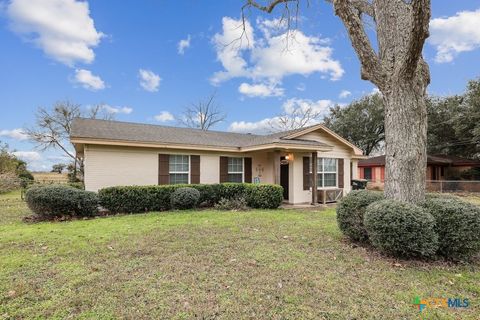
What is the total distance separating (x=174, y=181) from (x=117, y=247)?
620cm

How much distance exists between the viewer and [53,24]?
974cm

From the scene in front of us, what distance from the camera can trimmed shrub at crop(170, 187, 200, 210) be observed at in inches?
372

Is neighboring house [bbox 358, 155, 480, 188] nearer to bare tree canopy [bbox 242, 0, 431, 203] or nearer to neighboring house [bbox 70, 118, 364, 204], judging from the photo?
neighboring house [bbox 70, 118, 364, 204]

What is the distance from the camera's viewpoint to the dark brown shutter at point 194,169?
37.0 ft

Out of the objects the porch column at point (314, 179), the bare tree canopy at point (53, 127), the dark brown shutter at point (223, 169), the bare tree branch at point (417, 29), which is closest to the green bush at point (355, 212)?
the bare tree branch at point (417, 29)

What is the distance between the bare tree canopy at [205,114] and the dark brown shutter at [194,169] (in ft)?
60.4

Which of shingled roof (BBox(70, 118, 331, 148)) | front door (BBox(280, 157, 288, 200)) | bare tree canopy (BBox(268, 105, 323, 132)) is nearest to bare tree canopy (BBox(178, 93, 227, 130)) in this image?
bare tree canopy (BBox(268, 105, 323, 132))

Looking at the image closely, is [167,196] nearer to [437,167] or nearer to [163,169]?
[163,169]

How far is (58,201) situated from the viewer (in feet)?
25.0

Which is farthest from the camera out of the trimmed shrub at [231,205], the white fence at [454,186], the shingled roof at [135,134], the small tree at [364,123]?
the small tree at [364,123]

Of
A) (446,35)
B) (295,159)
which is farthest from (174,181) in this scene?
(446,35)

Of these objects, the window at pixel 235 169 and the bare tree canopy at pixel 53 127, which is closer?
the window at pixel 235 169

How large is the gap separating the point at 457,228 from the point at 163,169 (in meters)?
9.49

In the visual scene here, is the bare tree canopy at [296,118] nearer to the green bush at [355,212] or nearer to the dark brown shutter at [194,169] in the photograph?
the dark brown shutter at [194,169]
